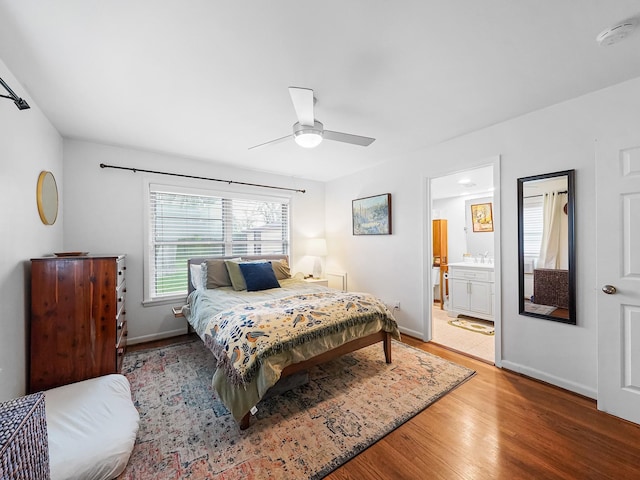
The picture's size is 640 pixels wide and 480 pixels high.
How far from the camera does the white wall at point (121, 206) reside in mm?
3158

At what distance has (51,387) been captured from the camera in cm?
214

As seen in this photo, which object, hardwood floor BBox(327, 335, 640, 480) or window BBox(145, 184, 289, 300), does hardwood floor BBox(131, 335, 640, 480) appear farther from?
window BBox(145, 184, 289, 300)

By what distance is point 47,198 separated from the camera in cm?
253

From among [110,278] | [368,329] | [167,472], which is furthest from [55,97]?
[368,329]

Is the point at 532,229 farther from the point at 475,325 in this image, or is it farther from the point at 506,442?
the point at 475,325

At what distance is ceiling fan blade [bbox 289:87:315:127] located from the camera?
1738 mm

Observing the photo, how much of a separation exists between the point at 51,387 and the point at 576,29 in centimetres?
440

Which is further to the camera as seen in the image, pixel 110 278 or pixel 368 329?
pixel 368 329

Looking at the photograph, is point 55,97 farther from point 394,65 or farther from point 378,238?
point 378,238

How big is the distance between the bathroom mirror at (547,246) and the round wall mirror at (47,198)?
446 cm

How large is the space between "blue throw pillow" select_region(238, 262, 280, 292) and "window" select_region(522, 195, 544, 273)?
281 cm

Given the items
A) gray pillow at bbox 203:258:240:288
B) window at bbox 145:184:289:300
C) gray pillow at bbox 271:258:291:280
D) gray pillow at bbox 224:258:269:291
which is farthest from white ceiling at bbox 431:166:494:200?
gray pillow at bbox 203:258:240:288

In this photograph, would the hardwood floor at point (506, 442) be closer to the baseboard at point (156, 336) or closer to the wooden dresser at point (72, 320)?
the wooden dresser at point (72, 320)

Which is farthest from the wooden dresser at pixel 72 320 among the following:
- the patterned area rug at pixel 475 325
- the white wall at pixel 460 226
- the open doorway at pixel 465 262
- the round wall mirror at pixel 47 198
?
the white wall at pixel 460 226
